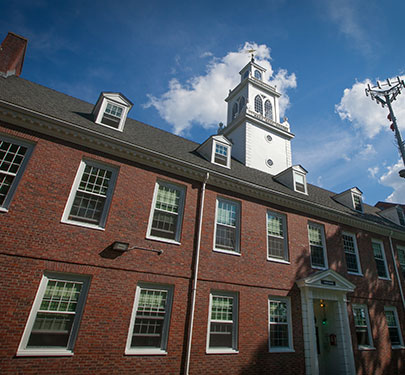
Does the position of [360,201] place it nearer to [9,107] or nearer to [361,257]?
[361,257]

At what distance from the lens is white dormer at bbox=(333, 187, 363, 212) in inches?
706

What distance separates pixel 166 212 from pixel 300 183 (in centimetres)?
928

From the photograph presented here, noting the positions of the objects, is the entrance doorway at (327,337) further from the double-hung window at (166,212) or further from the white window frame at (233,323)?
the double-hung window at (166,212)

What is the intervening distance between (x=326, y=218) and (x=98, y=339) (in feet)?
40.5

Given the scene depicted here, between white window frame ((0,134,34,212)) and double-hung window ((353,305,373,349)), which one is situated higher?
white window frame ((0,134,34,212))

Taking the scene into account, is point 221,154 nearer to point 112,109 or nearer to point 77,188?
point 112,109

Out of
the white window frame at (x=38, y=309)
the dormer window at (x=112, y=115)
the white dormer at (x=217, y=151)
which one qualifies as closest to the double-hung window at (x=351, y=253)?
the white dormer at (x=217, y=151)

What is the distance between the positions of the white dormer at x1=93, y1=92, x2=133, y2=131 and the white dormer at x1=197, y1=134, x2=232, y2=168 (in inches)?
176

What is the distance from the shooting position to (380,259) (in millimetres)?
15789

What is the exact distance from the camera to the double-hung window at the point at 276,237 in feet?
41.0

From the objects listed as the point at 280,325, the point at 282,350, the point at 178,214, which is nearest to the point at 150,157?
the point at 178,214

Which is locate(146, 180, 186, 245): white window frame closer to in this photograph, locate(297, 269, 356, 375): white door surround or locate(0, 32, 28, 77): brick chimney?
locate(297, 269, 356, 375): white door surround

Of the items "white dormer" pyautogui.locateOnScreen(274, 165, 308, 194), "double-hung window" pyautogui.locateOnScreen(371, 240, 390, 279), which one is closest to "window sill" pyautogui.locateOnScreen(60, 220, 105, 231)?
"white dormer" pyautogui.locateOnScreen(274, 165, 308, 194)

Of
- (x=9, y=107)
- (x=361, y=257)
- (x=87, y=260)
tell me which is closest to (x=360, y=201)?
(x=361, y=257)
